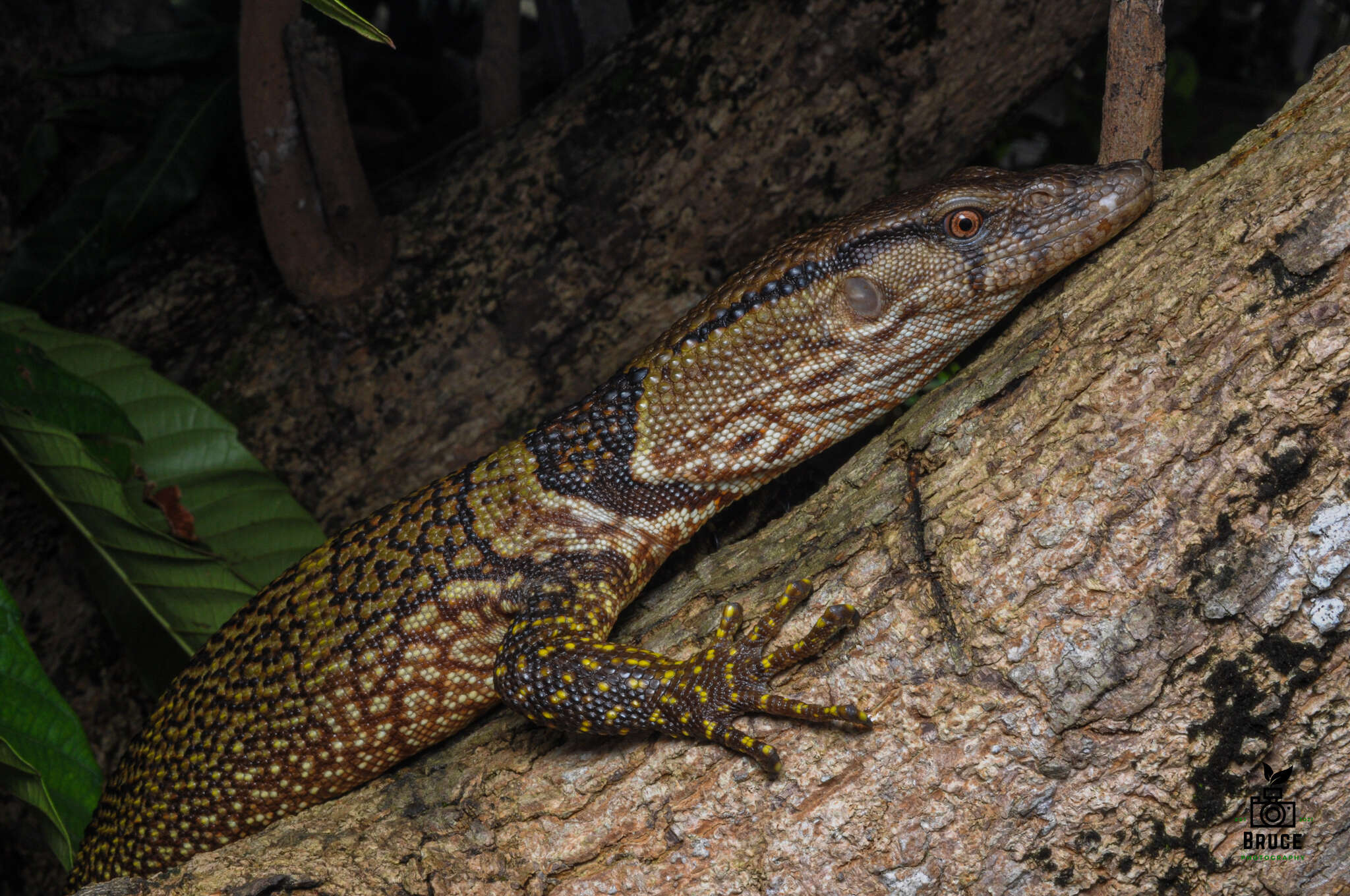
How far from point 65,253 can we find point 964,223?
185 inches

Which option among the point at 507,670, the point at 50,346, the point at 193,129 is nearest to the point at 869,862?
the point at 507,670

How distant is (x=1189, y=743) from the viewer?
7.73 ft

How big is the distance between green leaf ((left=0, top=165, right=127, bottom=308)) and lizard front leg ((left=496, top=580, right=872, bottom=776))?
3581 millimetres

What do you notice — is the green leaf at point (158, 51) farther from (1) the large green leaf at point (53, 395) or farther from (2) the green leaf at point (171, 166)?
(1) the large green leaf at point (53, 395)

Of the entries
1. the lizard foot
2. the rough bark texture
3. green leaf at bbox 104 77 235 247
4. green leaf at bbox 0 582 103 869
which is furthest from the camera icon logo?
green leaf at bbox 104 77 235 247

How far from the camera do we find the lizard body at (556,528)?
11.1ft

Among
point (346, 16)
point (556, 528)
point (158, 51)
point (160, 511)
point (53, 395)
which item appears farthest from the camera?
point (158, 51)

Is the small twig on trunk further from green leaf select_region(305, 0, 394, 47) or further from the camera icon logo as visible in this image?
green leaf select_region(305, 0, 394, 47)

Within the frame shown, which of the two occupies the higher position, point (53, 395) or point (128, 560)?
point (53, 395)

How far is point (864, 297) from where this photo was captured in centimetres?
345

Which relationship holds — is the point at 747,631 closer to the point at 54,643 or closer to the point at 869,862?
the point at 869,862

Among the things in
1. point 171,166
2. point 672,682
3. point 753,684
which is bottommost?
point 753,684

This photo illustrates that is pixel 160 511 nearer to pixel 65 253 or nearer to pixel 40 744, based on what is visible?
pixel 40 744

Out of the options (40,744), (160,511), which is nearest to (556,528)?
(40,744)
